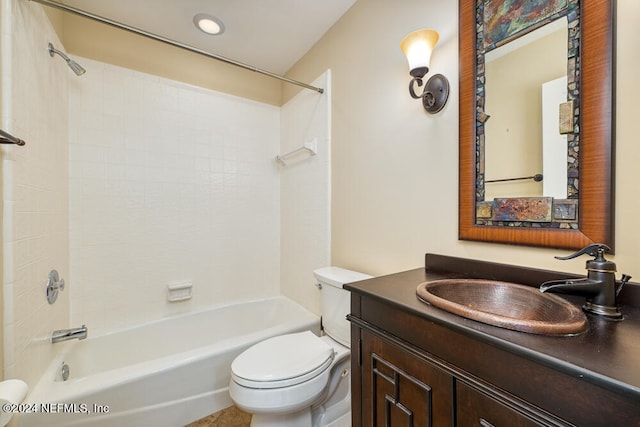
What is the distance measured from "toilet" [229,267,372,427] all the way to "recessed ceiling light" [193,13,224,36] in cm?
177

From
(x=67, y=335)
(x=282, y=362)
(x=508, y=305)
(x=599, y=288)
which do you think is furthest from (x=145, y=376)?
(x=599, y=288)

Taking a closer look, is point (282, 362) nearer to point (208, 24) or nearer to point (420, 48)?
point (420, 48)

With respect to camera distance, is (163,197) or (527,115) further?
(163,197)

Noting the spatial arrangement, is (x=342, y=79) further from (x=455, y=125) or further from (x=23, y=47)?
(x=23, y=47)

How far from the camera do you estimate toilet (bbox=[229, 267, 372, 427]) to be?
1.12 metres

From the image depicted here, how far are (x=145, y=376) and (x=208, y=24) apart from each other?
213 centimetres

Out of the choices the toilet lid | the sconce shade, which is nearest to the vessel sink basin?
the toilet lid

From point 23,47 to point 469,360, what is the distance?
2.02 m

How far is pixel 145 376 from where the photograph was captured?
4.22ft

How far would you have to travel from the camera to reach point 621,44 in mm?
702

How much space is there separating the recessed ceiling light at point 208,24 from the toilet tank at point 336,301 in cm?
177

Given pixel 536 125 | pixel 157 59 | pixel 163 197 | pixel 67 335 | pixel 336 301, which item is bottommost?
pixel 67 335

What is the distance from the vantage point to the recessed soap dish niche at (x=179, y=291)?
199 centimetres

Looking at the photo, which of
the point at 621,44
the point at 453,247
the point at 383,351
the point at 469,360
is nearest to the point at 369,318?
the point at 383,351
